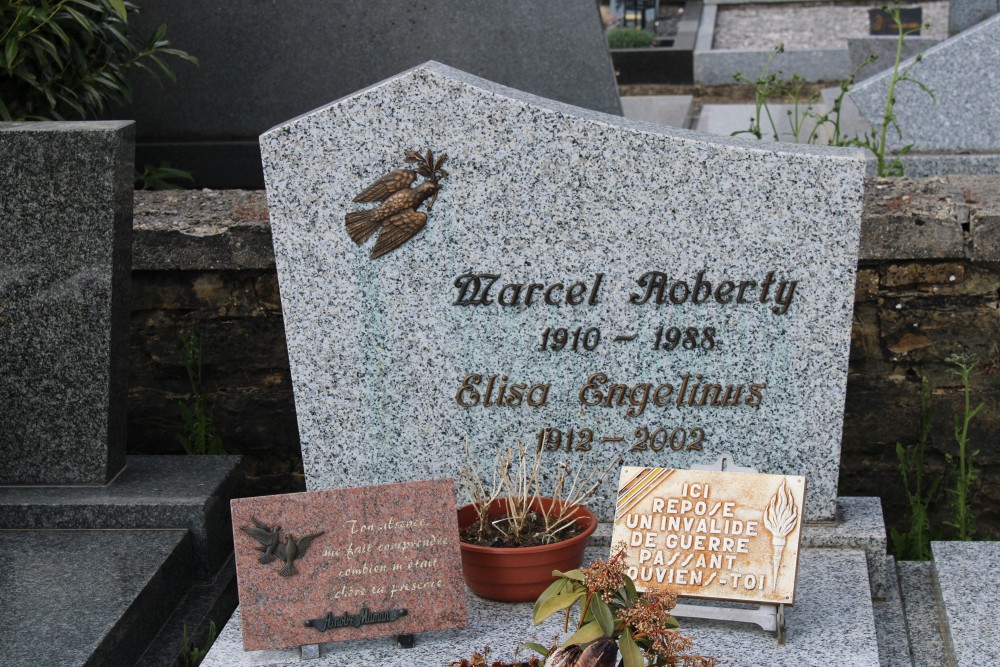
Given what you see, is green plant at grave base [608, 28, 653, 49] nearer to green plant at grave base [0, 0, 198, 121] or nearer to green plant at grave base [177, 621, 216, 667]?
green plant at grave base [0, 0, 198, 121]

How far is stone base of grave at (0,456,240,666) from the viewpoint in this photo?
286cm

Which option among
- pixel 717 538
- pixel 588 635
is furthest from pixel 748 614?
pixel 588 635

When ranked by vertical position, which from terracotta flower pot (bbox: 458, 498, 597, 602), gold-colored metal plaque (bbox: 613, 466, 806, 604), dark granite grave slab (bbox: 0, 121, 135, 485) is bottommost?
terracotta flower pot (bbox: 458, 498, 597, 602)

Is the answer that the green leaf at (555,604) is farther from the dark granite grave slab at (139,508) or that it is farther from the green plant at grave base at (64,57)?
the green plant at grave base at (64,57)

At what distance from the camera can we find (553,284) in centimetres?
319

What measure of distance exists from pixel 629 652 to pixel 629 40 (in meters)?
10.6

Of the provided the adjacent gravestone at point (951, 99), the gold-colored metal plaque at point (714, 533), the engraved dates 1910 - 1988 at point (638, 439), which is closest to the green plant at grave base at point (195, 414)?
the engraved dates 1910 - 1988 at point (638, 439)

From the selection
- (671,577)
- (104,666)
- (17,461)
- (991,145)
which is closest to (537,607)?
(671,577)

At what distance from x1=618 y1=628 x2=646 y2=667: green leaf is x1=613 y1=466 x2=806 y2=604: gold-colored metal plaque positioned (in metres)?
0.52

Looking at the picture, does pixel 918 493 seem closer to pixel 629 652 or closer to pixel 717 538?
pixel 717 538

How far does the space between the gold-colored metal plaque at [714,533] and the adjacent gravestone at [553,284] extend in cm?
41

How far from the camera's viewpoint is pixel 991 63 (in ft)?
18.3

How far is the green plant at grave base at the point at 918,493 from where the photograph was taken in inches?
142

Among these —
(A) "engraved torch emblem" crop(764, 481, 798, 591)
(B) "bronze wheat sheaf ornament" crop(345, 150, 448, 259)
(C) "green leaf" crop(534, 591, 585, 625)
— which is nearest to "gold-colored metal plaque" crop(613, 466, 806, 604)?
(A) "engraved torch emblem" crop(764, 481, 798, 591)
